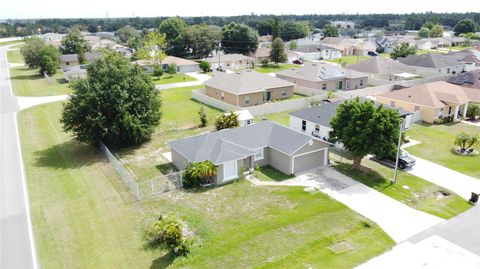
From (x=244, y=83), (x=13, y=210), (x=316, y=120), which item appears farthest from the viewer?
(x=244, y=83)

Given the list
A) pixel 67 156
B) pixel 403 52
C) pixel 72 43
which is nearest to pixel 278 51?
pixel 403 52

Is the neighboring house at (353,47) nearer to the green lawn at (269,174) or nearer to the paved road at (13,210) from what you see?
the green lawn at (269,174)

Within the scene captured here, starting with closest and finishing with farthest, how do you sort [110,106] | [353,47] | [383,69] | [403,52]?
[110,106], [383,69], [403,52], [353,47]

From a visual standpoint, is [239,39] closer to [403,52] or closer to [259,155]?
[403,52]

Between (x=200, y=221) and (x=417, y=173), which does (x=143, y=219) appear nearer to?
(x=200, y=221)

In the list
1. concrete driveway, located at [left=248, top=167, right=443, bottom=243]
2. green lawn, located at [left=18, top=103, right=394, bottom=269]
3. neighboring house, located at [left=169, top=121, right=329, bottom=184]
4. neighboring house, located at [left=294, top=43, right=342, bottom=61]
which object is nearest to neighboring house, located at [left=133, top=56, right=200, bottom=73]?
neighboring house, located at [left=294, top=43, right=342, bottom=61]

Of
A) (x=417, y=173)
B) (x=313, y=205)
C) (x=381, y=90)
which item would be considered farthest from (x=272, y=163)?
(x=381, y=90)

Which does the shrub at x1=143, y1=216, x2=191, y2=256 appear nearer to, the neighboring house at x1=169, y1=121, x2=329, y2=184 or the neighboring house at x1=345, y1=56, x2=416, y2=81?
the neighboring house at x1=169, y1=121, x2=329, y2=184
